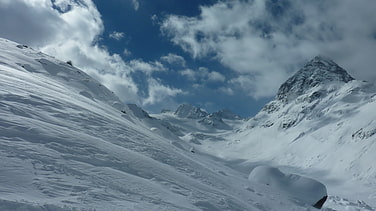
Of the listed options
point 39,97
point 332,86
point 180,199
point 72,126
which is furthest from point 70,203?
point 332,86

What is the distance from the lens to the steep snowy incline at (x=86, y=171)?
820cm

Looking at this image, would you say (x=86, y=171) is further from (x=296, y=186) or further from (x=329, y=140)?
(x=329, y=140)

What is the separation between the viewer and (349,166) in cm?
8131

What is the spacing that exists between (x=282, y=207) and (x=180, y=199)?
7289mm

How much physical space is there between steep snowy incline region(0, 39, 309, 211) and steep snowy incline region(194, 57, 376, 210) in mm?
48297

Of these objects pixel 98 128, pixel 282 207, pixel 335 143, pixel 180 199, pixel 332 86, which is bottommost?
pixel 180 199

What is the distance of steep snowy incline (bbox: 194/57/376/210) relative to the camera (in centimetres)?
7488

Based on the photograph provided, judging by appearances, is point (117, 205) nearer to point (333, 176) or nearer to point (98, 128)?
point (98, 128)

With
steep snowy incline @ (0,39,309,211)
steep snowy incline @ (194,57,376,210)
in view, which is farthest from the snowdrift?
steep snowy incline @ (194,57,376,210)

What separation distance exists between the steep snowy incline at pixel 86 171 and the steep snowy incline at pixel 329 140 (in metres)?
48.3

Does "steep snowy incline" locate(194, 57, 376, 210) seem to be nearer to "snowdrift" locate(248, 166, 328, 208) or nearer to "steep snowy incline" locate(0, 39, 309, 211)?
"snowdrift" locate(248, 166, 328, 208)

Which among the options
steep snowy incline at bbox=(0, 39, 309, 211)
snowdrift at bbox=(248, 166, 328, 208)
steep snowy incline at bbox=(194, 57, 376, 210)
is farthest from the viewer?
steep snowy incline at bbox=(194, 57, 376, 210)

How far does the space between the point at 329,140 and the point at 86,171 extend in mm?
111043

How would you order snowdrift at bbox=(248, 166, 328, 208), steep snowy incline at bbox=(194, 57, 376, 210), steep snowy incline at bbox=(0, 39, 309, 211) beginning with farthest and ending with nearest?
1. steep snowy incline at bbox=(194, 57, 376, 210)
2. snowdrift at bbox=(248, 166, 328, 208)
3. steep snowy incline at bbox=(0, 39, 309, 211)
